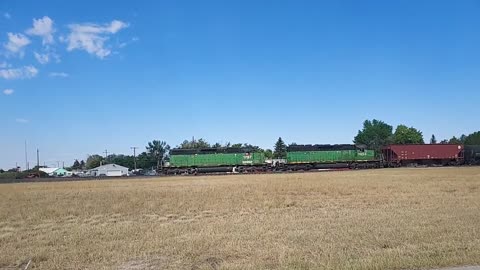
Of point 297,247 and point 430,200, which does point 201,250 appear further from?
point 430,200

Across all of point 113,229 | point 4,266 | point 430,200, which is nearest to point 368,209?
point 430,200

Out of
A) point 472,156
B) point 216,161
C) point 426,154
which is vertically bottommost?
point 472,156

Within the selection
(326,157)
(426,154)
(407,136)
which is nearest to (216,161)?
(326,157)

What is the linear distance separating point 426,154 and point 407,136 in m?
103

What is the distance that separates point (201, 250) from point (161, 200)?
16311 mm

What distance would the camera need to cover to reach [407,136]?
7131 inches

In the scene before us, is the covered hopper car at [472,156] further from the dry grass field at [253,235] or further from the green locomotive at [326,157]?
the dry grass field at [253,235]

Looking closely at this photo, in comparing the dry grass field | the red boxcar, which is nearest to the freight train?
the red boxcar

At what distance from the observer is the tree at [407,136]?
180 meters

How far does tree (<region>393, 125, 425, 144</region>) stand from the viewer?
7092 inches

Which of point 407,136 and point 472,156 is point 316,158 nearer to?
point 472,156

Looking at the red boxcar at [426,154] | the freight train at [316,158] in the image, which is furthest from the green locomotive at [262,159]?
the red boxcar at [426,154]

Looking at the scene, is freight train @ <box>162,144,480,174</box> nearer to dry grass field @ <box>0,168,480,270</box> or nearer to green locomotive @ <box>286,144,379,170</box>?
green locomotive @ <box>286,144,379,170</box>

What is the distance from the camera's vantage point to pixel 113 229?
15.5 meters
